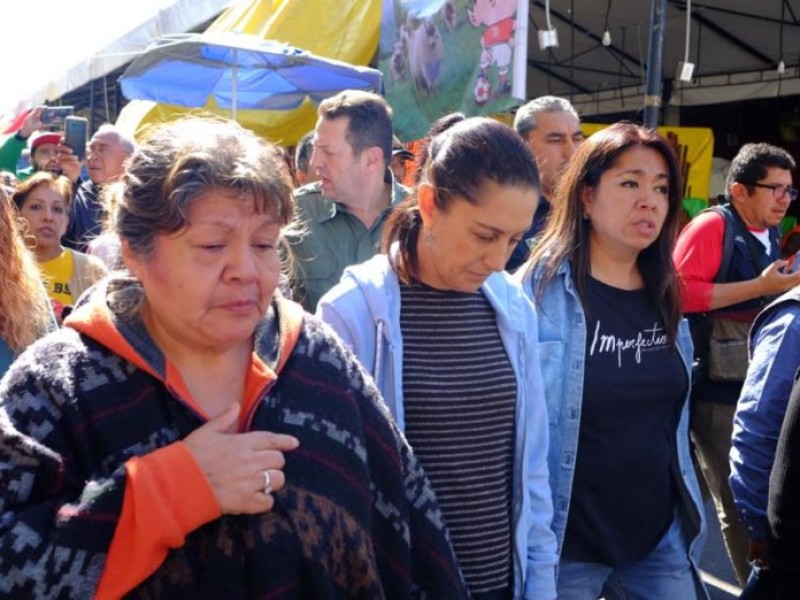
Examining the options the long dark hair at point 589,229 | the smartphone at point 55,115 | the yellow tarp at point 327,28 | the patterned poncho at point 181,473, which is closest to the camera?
the patterned poncho at point 181,473

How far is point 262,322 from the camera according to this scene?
1776 millimetres

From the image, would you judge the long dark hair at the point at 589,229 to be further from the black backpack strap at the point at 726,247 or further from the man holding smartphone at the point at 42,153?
the man holding smartphone at the point at 42,153

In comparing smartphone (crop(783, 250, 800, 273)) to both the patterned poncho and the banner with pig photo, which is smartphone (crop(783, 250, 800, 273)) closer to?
the banner with pig photo

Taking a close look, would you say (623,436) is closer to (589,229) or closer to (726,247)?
(589,229)

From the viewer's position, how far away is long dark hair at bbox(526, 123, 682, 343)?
9.30ft

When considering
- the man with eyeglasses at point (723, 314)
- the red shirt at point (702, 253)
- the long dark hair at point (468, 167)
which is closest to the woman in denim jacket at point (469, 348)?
the long dark hair at point (468, 167)

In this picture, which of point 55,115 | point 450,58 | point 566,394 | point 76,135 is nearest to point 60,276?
point 76,135

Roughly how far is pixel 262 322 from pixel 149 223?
299mm

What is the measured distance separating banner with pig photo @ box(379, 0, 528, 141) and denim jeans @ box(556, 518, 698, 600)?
13.3ft

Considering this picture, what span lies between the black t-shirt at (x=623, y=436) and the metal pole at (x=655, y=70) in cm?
294

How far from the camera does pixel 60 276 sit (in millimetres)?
4379

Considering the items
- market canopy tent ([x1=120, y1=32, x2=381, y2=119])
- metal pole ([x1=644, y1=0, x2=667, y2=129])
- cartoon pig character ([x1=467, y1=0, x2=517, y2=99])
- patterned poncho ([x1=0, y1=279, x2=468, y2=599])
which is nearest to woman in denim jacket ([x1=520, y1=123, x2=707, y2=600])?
patterned poncho ([x1=0, y1=279, x2=468, y2=599])

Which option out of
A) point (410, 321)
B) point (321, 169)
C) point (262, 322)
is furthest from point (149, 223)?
point (321, 169)

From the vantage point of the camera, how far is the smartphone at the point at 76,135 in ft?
21.5
